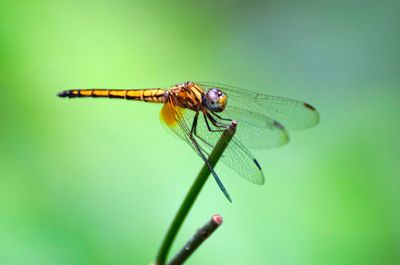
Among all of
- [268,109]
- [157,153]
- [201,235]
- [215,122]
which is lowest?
[201,235]

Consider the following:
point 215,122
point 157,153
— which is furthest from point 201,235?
point 157,153

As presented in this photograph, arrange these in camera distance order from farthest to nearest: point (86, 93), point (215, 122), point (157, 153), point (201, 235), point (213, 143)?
point (86, 93), point (157, 153), point (215, 122), point (213, 143), point (201, 235)

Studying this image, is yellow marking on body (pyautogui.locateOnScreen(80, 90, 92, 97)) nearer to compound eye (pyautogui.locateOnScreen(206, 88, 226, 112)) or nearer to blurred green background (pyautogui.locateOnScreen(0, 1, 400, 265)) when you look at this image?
blurred green background (pyautogui.locateOnScreen(0, 1, 400, 265))

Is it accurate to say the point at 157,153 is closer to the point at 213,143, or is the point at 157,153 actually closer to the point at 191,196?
the point at 213,143

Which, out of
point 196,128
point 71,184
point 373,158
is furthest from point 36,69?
point 373,158

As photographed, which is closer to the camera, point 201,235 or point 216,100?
point 201,235

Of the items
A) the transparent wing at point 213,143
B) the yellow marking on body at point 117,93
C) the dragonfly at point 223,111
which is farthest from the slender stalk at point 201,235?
the yellow marking on body at point 117,93

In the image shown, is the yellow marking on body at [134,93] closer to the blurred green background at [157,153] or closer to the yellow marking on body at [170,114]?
the blurred green background at [157,153]
